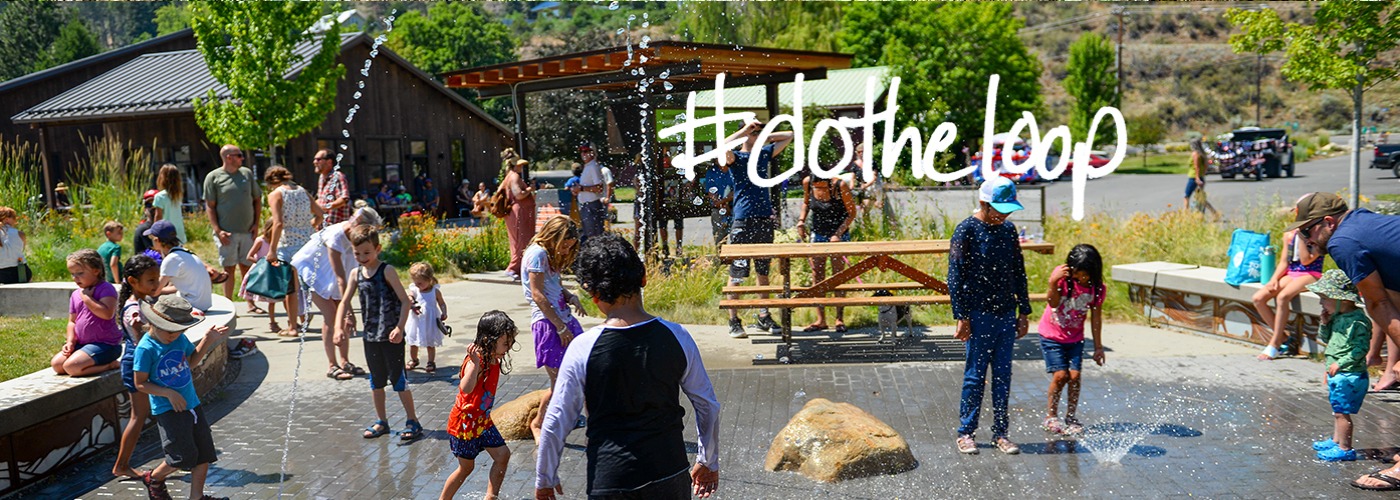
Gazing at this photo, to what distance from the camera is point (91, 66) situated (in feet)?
95.9

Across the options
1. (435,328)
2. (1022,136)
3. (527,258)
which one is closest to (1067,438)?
(527,258)

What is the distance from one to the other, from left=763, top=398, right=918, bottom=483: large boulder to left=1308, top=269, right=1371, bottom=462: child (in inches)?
90.4

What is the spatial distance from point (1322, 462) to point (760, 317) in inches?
203

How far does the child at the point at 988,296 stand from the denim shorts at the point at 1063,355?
14.3 inches

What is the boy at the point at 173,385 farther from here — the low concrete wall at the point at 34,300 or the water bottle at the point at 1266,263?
the water bottle at the point at 1266,263

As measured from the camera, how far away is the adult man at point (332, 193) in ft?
31.3

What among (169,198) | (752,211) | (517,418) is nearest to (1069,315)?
(517,418)

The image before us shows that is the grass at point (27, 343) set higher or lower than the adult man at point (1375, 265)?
lower

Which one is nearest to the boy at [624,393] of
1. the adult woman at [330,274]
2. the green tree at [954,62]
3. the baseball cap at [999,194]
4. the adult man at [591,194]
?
the baseball cap at [999,194]

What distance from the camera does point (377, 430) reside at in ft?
22.1

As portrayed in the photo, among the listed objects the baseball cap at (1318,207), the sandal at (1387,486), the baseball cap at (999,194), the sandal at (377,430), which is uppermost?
the baseball cap at (999,194)

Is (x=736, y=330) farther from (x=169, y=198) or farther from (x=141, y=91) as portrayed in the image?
(x=141, y=91)

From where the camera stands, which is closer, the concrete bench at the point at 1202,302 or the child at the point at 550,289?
the child at the point at 550,289

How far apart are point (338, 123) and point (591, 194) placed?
1433 centimetres
